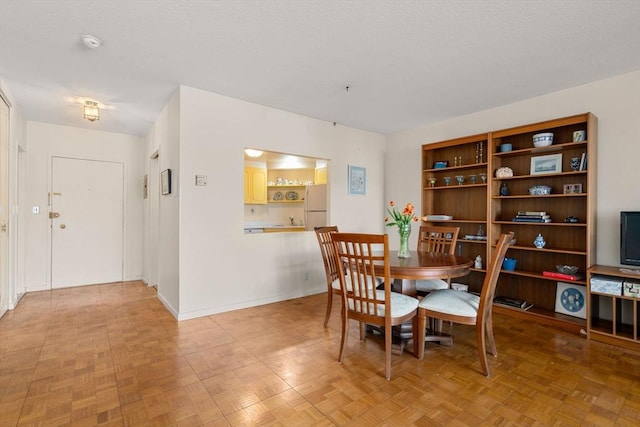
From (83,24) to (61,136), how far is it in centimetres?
326

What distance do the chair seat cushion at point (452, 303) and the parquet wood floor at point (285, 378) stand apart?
42cm

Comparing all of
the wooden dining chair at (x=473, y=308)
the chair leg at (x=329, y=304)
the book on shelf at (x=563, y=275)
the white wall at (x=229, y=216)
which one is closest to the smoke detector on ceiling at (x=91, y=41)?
the white wall at (x=229, y=216)

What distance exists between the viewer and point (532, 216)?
3414mm

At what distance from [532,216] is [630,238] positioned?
0.81 meters

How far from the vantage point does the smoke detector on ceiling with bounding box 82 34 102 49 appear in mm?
2312

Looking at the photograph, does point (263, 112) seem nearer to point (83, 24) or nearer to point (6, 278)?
point (83, 24)

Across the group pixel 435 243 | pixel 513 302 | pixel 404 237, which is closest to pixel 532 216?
pixel 513 302

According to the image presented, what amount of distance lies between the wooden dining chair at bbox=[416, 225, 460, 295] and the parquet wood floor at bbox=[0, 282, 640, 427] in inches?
19.6

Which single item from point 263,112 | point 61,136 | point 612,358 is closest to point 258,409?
point 612,358

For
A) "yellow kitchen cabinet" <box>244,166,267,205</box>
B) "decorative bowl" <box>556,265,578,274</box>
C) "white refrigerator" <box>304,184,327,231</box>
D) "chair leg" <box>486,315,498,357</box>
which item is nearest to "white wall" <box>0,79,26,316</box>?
"yellow kitchen cabinet" <box>244,166,267,205</box>

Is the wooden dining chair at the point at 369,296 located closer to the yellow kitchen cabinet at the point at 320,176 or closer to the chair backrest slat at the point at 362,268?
the chair backrest slat at the point at 362,268

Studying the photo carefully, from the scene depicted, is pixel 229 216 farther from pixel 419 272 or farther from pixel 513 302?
pixel 513 302

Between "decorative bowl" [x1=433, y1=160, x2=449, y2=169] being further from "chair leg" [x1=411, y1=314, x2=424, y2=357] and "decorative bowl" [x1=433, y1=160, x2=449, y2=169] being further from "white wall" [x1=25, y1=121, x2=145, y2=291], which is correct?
"white wall" [x1=25, y1=121, x2=145, y2=291]

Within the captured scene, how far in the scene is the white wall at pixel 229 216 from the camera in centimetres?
329
